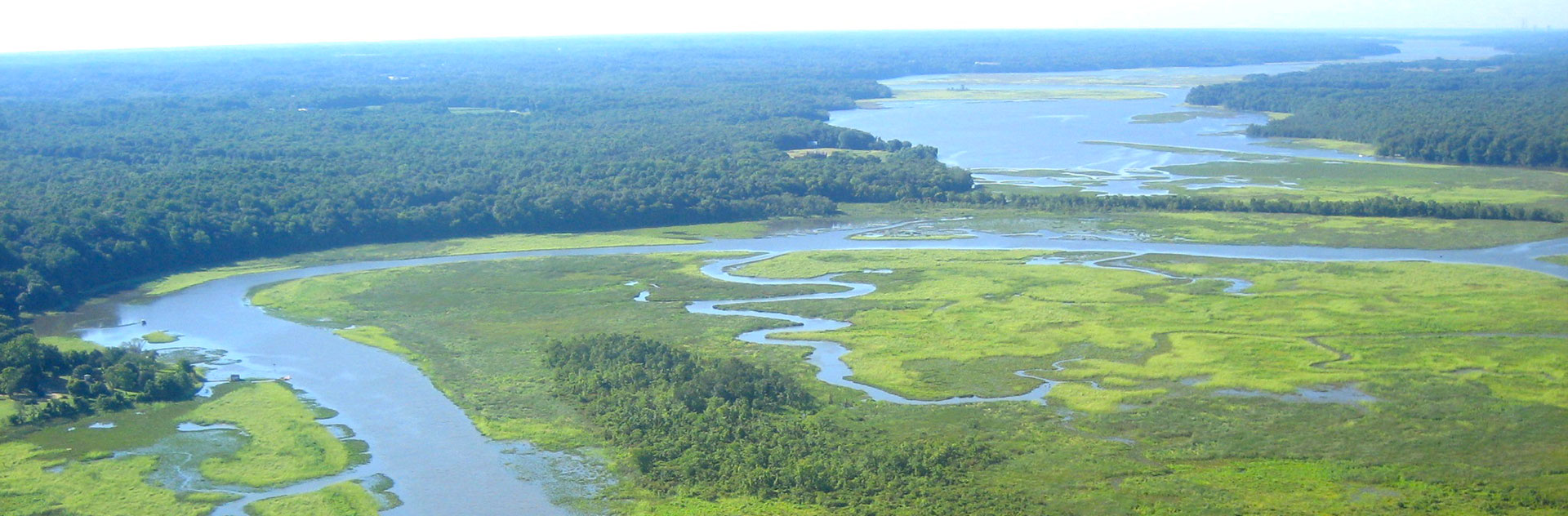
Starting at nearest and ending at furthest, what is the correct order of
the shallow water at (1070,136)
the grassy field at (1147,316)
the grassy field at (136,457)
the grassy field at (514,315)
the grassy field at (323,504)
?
the grassy field at (323,504)
the grassy field at (136,457)
the grassy field at (514,315)
the grassy field at (1147,316)
the shallow water at (1070,136)

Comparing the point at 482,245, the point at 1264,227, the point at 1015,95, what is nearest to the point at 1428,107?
the point at 1264,227

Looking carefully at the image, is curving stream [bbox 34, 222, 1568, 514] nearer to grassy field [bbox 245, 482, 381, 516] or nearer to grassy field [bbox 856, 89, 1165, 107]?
grassy field [bbox 245, 482, 381, 516]

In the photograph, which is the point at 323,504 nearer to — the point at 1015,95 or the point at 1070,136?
the point at 1070,136

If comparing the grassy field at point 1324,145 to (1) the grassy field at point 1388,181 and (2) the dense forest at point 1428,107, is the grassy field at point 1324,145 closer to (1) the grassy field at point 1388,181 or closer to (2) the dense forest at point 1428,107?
(2) the dense forest at point 1428,107

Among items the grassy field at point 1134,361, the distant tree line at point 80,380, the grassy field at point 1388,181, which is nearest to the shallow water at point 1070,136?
the grassy field at point 1388,181

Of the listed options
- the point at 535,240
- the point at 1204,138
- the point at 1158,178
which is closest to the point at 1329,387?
the point at 535,240

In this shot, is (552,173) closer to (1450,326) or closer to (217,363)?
(217,363)
